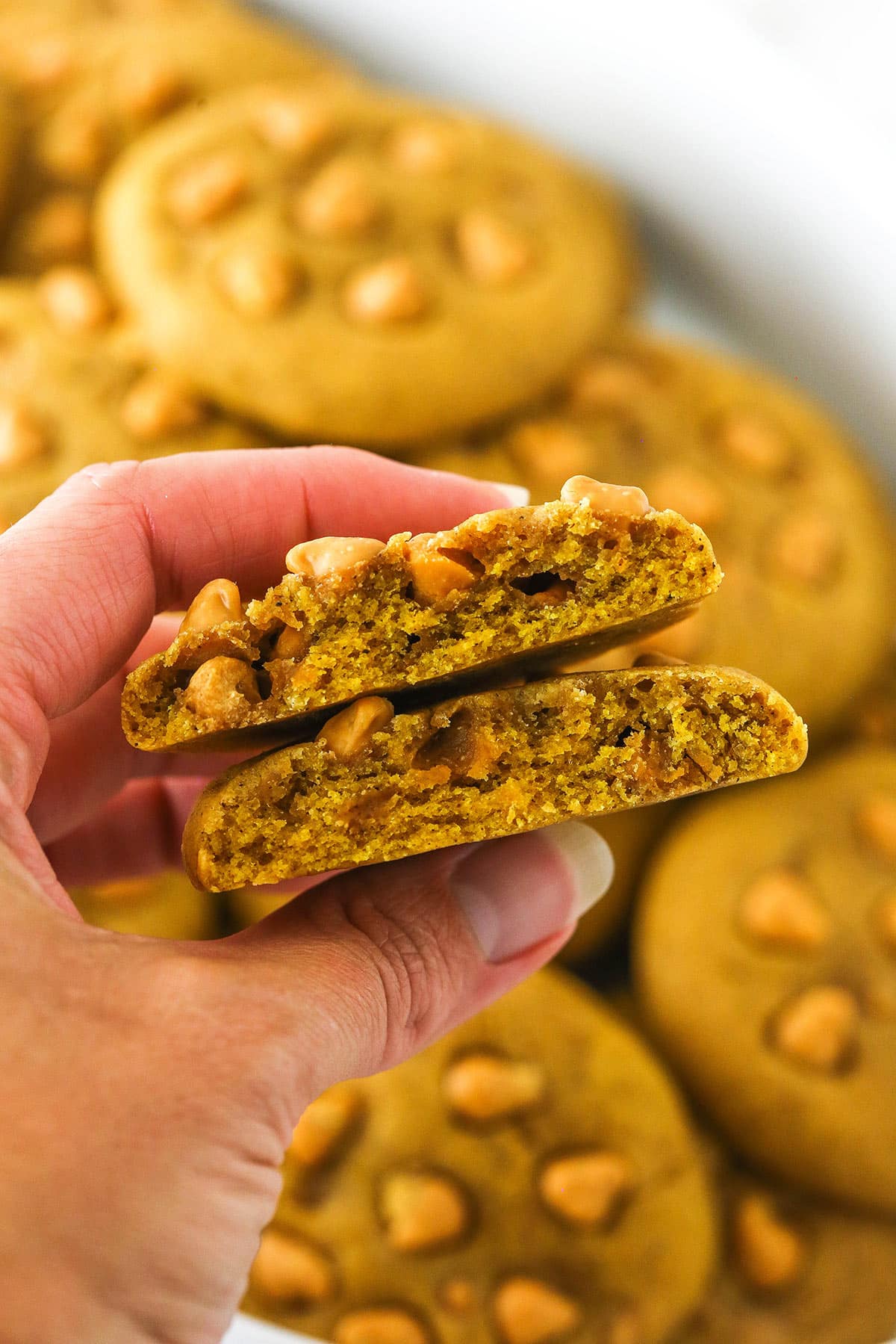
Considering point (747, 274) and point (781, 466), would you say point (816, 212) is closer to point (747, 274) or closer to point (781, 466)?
point (747, 274)

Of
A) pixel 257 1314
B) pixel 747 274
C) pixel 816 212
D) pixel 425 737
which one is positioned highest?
pixel 816 212

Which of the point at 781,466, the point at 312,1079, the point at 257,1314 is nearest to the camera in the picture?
the point at 312,1079

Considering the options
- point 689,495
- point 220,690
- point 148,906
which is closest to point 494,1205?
point 148,906

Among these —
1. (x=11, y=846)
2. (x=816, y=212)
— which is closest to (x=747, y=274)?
(x=816, y=212)

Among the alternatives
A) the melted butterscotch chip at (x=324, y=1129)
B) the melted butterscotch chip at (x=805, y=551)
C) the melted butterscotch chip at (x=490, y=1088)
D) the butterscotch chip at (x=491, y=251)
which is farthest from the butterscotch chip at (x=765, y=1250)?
the butterscotch chip at (x=491, y=251)

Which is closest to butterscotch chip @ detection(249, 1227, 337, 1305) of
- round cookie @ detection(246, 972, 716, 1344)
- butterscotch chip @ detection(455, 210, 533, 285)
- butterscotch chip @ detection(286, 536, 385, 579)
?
round cookie @ detection(246, 972, 716, 1344)

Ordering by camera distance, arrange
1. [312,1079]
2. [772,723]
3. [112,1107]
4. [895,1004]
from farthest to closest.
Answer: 1. [895,1004]
2. [772,723]
3. [312,1079]
4. [112,1107]

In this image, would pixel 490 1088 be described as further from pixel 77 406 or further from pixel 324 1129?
pixel 77 406
